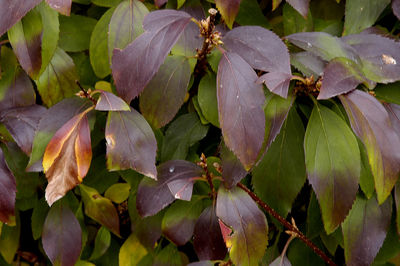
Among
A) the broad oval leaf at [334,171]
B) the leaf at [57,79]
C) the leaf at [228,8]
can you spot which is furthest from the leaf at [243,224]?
the leaf at [57,79]

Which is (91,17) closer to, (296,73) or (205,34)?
Answer: (205,34)

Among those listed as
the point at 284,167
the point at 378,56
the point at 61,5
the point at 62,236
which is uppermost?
the point at 61,5

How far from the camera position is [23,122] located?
106 cm

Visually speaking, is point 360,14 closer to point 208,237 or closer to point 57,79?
point 208,237

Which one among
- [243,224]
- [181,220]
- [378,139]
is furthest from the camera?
[181,220]

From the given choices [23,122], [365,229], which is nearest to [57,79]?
[23,122]

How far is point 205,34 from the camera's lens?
3.18 ft

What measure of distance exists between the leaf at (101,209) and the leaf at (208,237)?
0.22 metres

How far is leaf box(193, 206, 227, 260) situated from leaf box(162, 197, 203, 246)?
0.12 ft

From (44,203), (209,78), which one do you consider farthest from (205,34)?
(44,203)

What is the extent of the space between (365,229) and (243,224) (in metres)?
0.27

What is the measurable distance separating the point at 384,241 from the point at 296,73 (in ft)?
1.51

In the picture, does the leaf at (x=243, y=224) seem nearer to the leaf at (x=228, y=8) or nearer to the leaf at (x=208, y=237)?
the leaf at (x=208, y=237)

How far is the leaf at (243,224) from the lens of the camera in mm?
955
